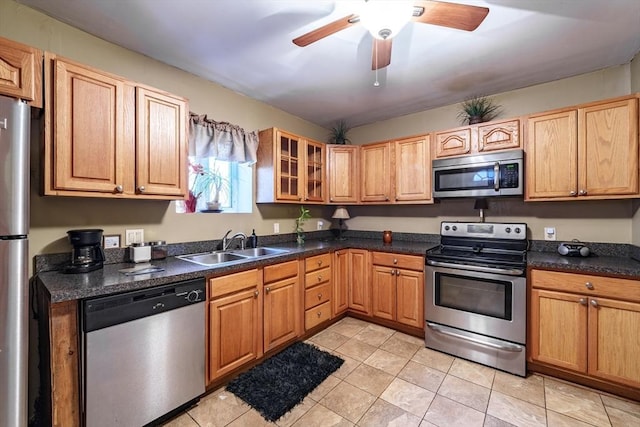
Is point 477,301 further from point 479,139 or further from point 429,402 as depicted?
point 479,139

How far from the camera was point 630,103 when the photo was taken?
202 centimetres

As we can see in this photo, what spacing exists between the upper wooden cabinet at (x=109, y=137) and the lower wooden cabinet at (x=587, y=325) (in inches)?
117

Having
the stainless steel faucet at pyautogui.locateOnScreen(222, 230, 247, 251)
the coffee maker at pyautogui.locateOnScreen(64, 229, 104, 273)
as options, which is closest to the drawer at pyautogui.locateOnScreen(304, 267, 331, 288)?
the stainless steel faucet at pyautogui.locateOnScreen(222, 230, 247, 251)

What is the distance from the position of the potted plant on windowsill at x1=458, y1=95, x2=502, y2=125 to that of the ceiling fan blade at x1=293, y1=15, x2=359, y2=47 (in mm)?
1910

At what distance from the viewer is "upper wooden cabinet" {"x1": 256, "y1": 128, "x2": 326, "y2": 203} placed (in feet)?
9.43

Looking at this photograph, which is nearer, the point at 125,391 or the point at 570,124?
the point at 125,391

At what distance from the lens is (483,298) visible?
2314 millimetres

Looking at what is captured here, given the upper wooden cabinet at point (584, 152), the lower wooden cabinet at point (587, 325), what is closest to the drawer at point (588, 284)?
the lower wooden cabinet at point (587, 325)

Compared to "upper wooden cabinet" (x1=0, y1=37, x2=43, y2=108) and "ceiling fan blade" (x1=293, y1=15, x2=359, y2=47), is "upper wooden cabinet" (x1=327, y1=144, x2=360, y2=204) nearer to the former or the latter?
"ceiling fan blade" (x1=293, y1=15, x2=359, y2=47)

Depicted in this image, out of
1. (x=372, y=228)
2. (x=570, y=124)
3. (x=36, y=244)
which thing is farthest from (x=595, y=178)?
(x=36, y=244)

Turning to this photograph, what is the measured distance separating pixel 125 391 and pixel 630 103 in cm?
391

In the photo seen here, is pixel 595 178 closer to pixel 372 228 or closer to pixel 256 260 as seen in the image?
pixel 372 228

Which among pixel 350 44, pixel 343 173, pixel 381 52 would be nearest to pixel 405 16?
pixel 381 52

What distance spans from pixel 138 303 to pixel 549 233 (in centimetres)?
343
